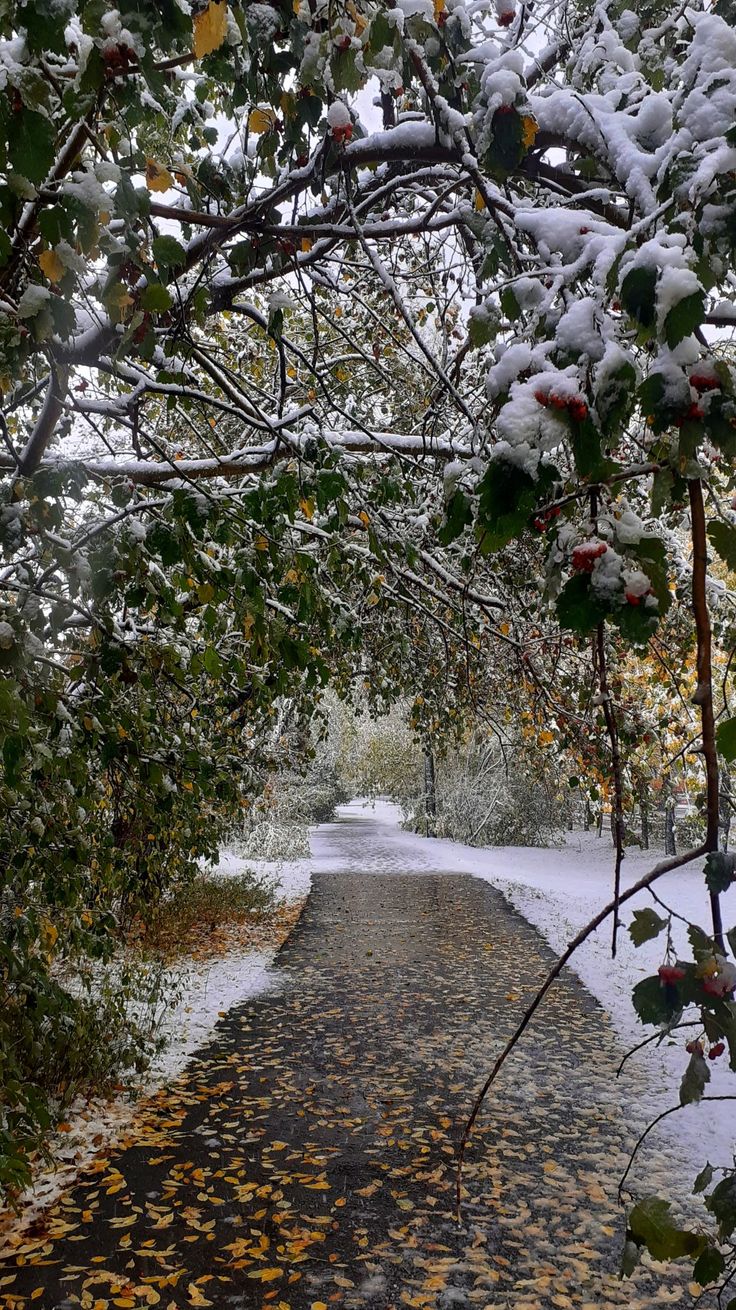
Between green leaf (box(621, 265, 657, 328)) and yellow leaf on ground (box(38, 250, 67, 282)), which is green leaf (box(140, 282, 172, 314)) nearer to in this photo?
yellow leaf on ground (box(38, 250, 67, 282))

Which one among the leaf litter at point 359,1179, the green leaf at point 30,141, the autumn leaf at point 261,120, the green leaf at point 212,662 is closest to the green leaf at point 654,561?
the green leaf at point 30,141

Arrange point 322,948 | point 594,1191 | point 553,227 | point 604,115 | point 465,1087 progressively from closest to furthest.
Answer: point 553,227 < point 604,115 < point 594,1191 < point 465,1087 < point 322,948

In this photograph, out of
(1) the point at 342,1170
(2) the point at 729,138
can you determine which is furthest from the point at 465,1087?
(2) the point at 729,138

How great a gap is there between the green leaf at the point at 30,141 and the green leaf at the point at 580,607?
1.16m

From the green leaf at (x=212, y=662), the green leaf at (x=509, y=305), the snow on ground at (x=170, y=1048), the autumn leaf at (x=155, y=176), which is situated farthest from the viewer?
the snow on ground at (x=170, y=1048)

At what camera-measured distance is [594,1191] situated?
446 cm

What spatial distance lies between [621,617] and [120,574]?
237 centimetres

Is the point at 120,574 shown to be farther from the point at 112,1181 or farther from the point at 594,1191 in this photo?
the point at 594,1191

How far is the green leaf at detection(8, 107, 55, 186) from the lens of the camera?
1.47m

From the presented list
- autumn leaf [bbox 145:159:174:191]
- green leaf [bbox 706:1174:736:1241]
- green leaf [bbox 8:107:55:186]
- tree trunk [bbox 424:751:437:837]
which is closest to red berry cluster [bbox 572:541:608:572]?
green leaf [bbox 706:1174:736:1241]

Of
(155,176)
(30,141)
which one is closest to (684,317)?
(30,141)

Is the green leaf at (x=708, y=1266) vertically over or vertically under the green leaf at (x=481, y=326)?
under

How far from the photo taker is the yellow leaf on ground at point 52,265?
164cm

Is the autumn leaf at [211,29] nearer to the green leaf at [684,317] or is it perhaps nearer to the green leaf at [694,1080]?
the green leaf at [684,317]
